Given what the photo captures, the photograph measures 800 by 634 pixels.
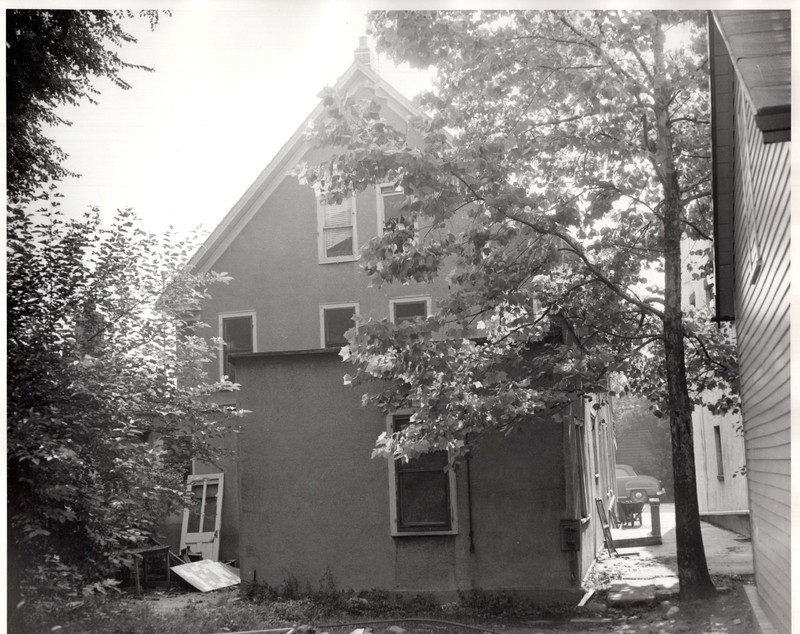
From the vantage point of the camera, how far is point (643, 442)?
30.0m

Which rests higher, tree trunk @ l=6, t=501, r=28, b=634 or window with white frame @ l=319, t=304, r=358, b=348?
window with white frame @ l=319, t=304, r=358, b=348

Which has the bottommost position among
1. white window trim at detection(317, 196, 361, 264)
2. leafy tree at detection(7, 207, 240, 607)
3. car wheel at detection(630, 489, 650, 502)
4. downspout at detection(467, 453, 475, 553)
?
car wheel at detection(630, 489, 650, 502)

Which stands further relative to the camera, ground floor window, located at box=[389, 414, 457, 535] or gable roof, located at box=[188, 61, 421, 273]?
gable roof, located at box=[188, 61, 421, 273]

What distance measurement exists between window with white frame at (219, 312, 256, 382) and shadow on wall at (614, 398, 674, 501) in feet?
59.6

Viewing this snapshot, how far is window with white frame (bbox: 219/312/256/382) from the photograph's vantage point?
11.7m

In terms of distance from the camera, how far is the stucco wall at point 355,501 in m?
8.88

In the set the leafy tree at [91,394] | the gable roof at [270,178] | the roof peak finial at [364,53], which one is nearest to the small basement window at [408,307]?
the gable roof at [270,178]

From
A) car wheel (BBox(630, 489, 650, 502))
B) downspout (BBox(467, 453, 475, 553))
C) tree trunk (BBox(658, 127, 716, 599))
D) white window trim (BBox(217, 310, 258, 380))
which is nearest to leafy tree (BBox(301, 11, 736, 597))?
tree trunk (BBox(658, 127, 716, 599))

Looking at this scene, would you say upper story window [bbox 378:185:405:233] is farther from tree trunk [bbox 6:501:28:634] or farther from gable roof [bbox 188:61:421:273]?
tree trunk [bbox 6:501:28:634]

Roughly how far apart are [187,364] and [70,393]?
137cm

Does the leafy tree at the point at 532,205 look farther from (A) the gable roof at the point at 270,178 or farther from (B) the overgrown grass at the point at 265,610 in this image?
(A) the gable roof at the point at 270,178

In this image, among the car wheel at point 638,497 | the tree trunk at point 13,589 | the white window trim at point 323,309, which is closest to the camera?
the tree trunk at point 13,589

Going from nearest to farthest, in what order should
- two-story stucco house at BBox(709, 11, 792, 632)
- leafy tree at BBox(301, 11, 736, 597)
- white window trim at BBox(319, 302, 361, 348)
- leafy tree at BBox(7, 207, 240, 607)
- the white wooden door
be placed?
two-story stucco house at BBox(709, 11, 792, 632)
leafy tree at BBox(7, 207, 240, 607)
leafy tree at BBox(301, 11, 736, 597)
the white wooden door
white window trim at BBox(319, 302, 361, 348)

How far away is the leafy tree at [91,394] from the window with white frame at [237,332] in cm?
306
